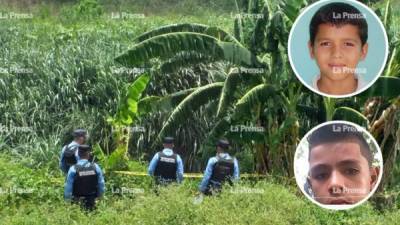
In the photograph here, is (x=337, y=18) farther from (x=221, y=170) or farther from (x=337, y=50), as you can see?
(x=221, y=170)

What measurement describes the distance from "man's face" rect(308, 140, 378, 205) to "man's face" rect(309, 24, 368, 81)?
0.92 m

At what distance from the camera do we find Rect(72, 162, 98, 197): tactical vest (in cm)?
940

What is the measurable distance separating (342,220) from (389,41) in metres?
2.60

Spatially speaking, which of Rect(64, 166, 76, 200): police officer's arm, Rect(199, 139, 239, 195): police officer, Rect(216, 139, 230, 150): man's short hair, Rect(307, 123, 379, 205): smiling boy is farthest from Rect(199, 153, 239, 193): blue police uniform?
Rect(64, 166, 76, 200): police officer's arm

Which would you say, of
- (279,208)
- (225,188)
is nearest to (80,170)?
(225,188)

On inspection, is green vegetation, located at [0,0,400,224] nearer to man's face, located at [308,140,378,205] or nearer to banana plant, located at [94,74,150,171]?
banana plant, located at [94,74,150,171]

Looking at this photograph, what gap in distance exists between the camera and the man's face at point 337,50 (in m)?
9.44

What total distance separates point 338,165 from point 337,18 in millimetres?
1891

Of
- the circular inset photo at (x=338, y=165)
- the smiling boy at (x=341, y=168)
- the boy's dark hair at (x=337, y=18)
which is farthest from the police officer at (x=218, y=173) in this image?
the boy's dark hair at (x=337, y=18)

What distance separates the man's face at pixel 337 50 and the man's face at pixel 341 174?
922 mm

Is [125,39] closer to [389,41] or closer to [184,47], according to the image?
[184,47]

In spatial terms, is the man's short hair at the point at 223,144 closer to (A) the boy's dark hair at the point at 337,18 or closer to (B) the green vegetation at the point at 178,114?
(B) the green vegetation at the point at 178,114

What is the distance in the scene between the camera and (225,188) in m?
9.15

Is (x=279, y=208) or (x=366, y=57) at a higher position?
(x=366, y=57)
